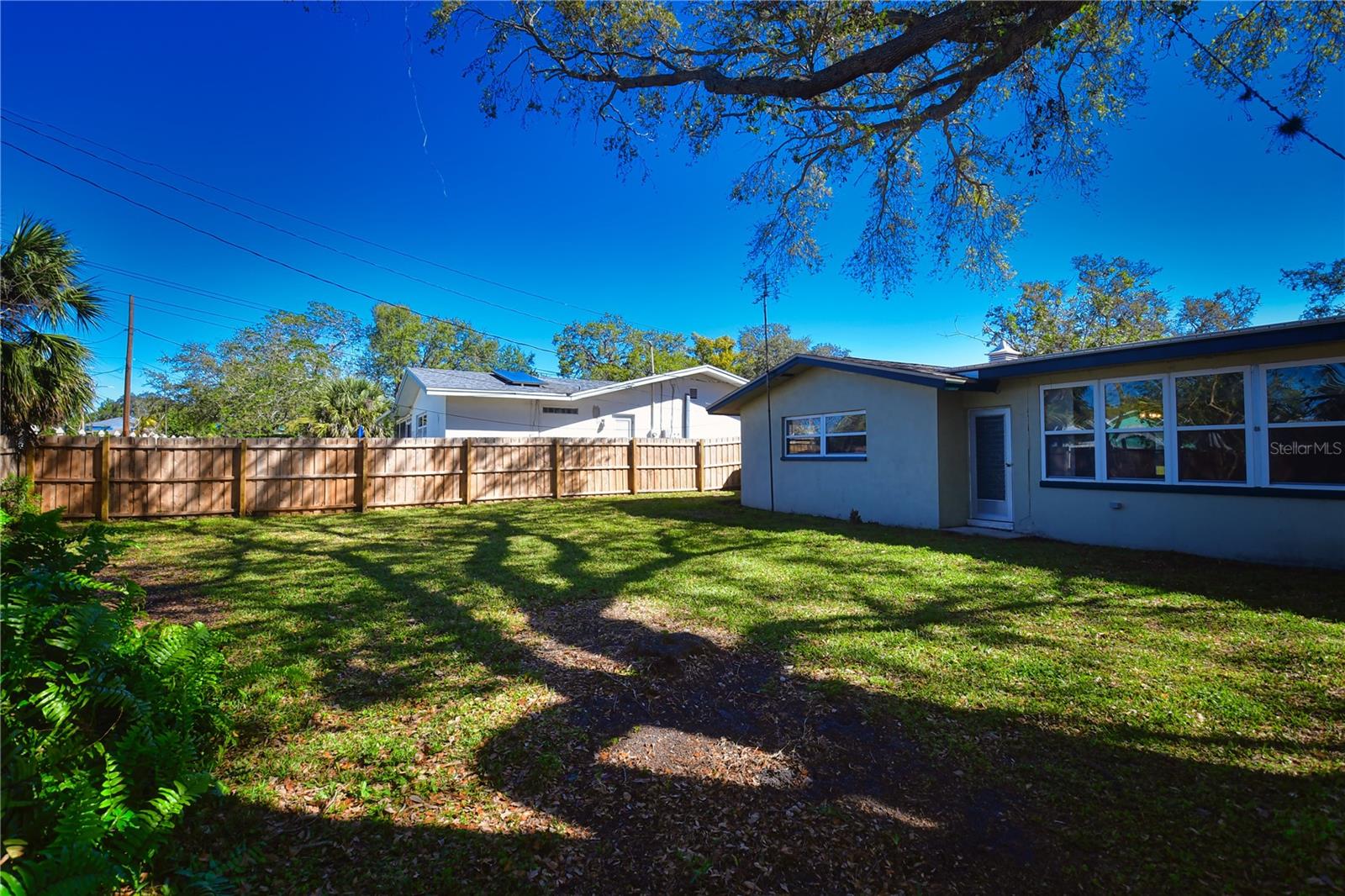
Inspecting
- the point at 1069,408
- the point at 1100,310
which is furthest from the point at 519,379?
the point at 1100,310

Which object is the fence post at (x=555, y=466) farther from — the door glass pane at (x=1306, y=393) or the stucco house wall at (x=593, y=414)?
the door glass pane at (x=1306, y=393)

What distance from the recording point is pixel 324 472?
42.6ft

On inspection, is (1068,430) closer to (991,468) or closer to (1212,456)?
(991,468)

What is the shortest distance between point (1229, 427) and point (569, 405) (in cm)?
1769

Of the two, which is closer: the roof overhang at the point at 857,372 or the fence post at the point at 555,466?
the roof overhang at the point at 857,372

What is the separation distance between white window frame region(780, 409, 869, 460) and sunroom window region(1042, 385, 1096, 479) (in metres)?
3.04

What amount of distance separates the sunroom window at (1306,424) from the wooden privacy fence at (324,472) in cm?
1306

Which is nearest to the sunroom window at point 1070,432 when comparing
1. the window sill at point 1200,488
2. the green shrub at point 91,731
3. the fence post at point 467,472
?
the window sill at point 1200,488

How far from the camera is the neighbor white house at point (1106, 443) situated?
670 cm

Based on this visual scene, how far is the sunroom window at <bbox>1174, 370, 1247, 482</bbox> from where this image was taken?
7.18 metres

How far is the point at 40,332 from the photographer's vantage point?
8.79m

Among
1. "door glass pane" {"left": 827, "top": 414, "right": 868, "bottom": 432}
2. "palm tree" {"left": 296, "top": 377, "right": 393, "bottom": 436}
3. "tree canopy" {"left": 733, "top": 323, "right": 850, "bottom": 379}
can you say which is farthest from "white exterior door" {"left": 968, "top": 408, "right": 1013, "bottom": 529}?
"tree canopy" {"left": 733, "top": 323, "right": 850, "bottom": 379}

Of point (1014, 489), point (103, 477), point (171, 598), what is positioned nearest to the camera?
point (171, 598)

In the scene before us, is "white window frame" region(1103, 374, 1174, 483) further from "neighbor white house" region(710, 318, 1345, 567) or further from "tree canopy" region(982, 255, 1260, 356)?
"tree canopy" region(982, 255, 1260, 356)
